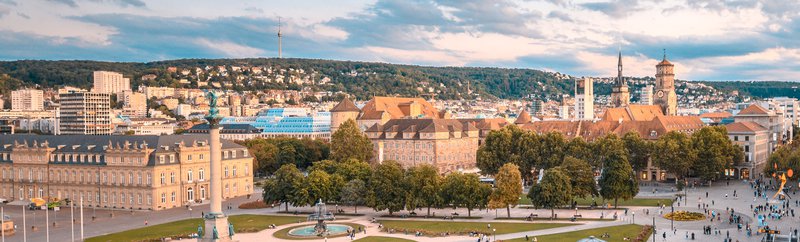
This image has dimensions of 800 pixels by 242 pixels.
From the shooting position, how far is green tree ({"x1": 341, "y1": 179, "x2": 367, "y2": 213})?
2731 inches

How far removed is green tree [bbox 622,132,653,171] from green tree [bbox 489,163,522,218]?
1423 inches

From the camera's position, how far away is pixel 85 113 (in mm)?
194500

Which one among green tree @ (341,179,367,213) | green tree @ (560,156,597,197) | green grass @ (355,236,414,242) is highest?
green tree @ (560,156,597,197)

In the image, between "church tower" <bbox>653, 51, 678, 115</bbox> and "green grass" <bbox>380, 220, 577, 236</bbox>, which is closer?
"green grass" <bbox>380, 220, 577, 236</bbox>

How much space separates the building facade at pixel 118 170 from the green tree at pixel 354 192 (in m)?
21.1

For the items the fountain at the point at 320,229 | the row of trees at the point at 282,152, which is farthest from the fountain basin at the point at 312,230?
the row of trees at the point at 282,152

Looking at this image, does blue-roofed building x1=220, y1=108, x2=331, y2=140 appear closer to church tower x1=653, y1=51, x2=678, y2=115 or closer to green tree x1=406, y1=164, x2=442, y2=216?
church tower x1=653, y1=51, x2=678, y2=115

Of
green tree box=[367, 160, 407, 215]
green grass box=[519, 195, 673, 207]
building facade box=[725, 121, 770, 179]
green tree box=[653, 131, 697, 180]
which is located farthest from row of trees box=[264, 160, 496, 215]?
building facade box=[725, 121, 770, 179]

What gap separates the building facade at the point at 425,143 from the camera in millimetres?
112438

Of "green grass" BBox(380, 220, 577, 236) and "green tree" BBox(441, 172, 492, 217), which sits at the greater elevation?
"green tree" BBox(441, 172, 492, 217)

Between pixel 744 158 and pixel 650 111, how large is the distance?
4617 cm

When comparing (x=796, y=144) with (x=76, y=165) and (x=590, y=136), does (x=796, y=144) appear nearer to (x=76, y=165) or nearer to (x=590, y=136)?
(x=590, y=136)

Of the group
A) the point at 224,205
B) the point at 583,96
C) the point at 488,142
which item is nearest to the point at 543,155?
the point at 488,142

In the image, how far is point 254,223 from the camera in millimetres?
65438
